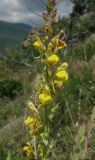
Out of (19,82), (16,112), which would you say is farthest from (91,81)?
(19,82)

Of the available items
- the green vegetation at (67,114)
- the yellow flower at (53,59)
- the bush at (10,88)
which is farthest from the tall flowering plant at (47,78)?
the bush at (10,88)

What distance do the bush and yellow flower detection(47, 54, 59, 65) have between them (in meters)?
9.34

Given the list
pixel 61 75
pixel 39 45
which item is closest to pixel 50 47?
pixel 39 45

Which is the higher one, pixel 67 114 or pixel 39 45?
pixel 39 45

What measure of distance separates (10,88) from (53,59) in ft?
32.4

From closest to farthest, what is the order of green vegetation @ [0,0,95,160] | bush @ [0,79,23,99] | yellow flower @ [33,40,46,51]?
yellow flower @ [33,40,46,51]
green vegetation @ [0,0,95,160]
bush @ [0,79,23,99]

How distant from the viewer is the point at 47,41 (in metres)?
2.93

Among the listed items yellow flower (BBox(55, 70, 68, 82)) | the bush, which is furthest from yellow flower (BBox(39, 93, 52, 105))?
the bush

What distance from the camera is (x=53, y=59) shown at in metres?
2.86

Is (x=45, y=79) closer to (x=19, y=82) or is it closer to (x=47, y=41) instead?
(x=47, y=41)

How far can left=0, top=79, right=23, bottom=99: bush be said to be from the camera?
1239cm

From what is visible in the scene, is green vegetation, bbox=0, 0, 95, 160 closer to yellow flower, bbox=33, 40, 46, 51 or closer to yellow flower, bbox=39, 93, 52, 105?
yellow flower, bbox=33, 40, 46, 51

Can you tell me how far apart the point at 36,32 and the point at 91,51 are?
10.8 meters

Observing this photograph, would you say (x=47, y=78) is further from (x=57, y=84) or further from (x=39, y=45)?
(x=39, y=45)
